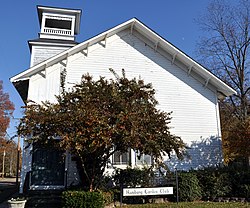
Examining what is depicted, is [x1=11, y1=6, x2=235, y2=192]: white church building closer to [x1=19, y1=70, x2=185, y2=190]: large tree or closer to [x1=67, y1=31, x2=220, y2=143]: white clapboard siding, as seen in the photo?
[x1=67, y1=31, x2=220, y2=143]: white clapboard siding

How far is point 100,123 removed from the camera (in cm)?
927

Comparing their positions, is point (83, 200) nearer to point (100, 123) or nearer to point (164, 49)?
point (100, 123)

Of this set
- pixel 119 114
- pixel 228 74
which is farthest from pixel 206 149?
pixel 228 74

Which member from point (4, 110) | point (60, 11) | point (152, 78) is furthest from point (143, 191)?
point (4, 110)

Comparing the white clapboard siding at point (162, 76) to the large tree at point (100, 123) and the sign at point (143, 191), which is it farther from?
the sign at point (143, 191)

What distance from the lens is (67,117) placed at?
958 centimetres

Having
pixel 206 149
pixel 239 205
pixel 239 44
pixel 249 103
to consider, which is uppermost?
pixel 239 44

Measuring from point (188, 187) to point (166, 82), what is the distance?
19.8 feet

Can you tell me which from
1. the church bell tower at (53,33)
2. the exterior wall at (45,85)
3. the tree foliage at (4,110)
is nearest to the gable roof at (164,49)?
the exterior wall at (45,85)

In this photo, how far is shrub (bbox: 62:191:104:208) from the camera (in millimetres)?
9852

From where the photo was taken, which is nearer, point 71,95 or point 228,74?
point 71,95

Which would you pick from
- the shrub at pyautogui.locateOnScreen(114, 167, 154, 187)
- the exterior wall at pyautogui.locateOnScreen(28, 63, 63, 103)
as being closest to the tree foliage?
the exterior wall at pyautogui.locateOnScreen(28, 63, 63, 103)

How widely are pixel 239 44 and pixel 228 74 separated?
8.66ft

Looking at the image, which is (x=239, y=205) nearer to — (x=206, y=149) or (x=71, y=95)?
(x=206, y=149)
